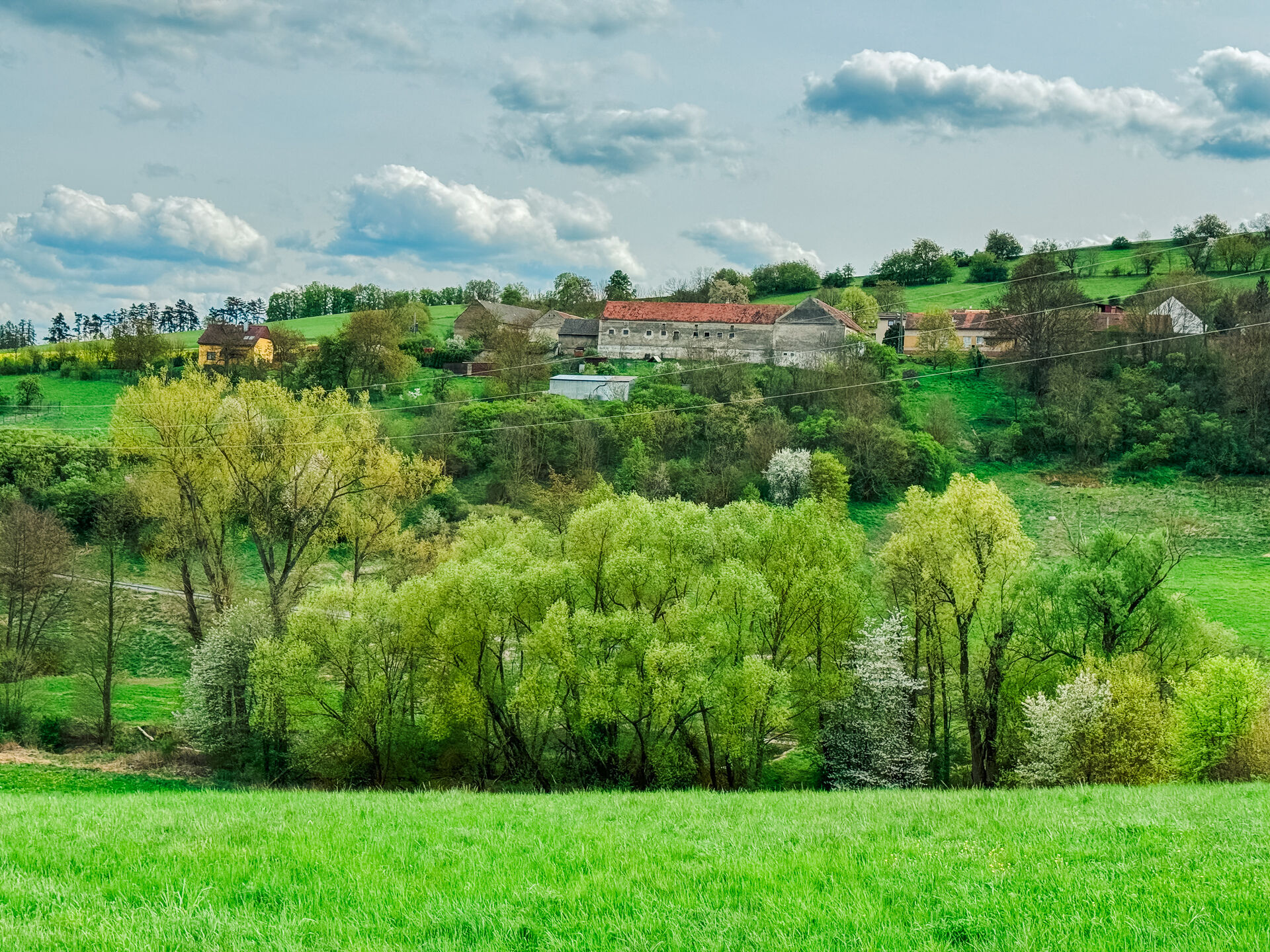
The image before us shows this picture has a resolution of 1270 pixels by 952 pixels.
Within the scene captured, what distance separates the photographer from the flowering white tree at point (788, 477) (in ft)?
195

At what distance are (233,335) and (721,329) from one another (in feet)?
173

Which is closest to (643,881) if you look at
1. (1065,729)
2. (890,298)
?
(1065,729)

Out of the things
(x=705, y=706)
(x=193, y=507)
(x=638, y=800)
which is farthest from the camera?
(x=193, y=507)

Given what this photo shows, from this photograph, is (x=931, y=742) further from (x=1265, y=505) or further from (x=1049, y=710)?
(x=1265, y=505)

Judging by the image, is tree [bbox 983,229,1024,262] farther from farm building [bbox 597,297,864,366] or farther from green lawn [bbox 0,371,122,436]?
green lawn [bbox 0,371,122,436]

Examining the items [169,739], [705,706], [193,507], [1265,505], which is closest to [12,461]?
[193,507]

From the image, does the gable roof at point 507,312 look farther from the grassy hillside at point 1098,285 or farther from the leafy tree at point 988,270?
the leafy tree at point 988,270

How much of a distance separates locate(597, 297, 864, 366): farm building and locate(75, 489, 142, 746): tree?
5744 cm

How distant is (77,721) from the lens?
3472 cm

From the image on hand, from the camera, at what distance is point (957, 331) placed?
9244 cm

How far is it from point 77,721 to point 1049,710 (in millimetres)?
36192

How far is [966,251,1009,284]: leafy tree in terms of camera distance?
119 m

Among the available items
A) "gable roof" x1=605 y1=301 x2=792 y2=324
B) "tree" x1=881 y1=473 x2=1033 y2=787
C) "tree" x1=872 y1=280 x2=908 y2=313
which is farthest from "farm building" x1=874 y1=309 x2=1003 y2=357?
"tree" x1=881 y1=473 x2=1033 y2=787

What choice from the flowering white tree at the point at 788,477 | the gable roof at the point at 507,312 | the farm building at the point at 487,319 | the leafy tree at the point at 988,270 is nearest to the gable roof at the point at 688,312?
the farm building at the point at 487,319
